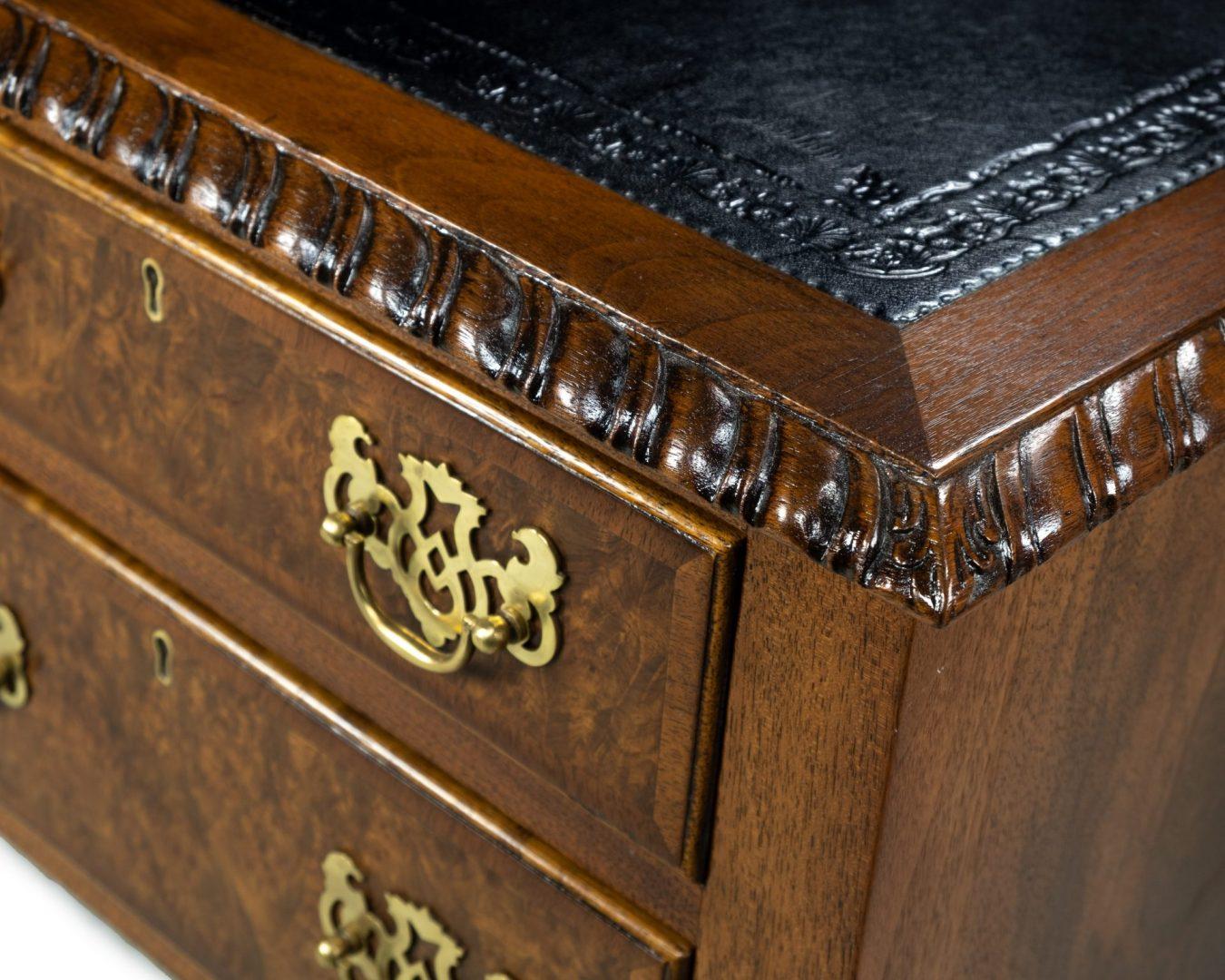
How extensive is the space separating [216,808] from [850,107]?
0.50m

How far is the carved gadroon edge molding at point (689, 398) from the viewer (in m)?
0.51

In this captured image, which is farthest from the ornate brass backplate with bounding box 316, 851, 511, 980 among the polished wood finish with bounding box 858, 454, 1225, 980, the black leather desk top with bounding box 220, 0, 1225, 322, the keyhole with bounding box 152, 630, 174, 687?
the black leather desk top with bounding box 220, 0, 1225, 322

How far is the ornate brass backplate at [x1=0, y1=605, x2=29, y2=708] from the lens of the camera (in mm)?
1009

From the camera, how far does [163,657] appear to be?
0.90 m

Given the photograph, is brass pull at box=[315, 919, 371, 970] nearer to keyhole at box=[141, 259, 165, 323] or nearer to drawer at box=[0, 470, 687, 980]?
drawer at box=[0, 470, 687, 980]

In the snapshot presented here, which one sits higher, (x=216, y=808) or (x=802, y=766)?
(x=802, y=766)

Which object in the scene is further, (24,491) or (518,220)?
(24,491)

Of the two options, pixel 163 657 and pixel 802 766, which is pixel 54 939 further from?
pixel 802 766

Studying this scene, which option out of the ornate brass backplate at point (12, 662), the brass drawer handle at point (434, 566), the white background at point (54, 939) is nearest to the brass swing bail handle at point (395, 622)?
the brass drawer handle at point (434, 566)

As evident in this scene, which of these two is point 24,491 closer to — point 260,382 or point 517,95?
point 260,382

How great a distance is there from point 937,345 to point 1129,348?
6 centimetres

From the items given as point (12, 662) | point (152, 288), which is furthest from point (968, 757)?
point (12, 662)

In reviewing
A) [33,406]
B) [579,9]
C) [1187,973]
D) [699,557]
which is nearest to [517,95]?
[579,9]

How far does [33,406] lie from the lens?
90cm
